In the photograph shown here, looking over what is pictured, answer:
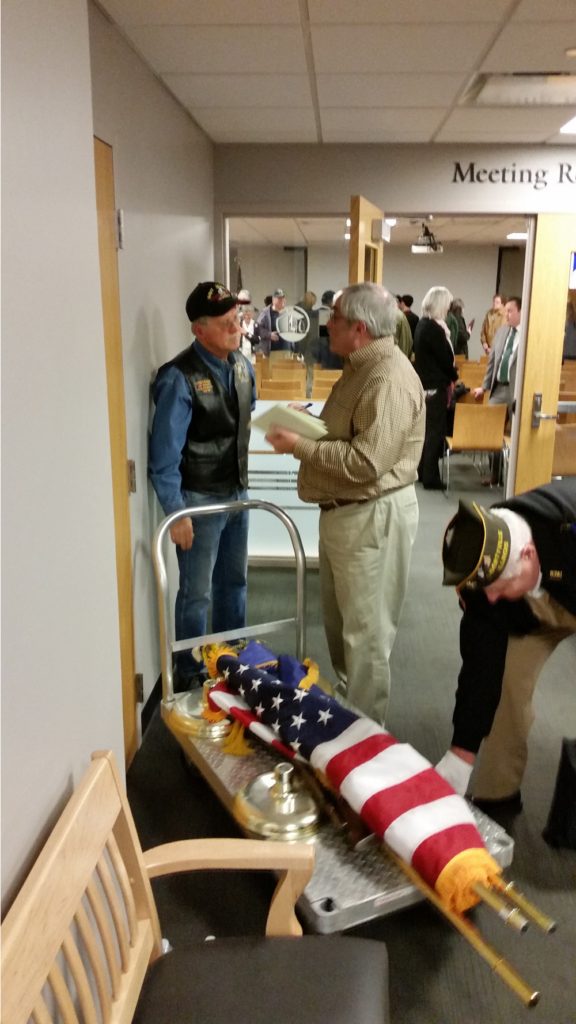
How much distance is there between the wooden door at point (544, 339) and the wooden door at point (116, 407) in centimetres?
270

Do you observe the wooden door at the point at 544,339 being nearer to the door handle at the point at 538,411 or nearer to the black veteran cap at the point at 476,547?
the door handle at the point at 538,411

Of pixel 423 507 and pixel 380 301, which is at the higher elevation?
pixel 380 301

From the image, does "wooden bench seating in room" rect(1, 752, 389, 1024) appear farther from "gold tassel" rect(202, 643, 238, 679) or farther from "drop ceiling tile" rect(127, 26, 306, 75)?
"drop ceiling tile" rect(127, 26, 306, 75)

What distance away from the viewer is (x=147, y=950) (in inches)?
52.4

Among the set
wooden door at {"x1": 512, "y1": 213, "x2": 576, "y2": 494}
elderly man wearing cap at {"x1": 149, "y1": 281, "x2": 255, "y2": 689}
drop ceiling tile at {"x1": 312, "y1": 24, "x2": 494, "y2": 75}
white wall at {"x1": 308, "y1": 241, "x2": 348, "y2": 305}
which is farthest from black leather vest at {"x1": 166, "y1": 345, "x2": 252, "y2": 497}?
white wall at {"x1": 308, "y1": 241, "x2": 348, "y2": 305}

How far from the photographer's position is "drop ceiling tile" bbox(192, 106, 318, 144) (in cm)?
338

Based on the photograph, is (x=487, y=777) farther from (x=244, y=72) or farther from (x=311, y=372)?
(x=311, y=372)

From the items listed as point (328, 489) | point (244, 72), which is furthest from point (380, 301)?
point (244, 72)

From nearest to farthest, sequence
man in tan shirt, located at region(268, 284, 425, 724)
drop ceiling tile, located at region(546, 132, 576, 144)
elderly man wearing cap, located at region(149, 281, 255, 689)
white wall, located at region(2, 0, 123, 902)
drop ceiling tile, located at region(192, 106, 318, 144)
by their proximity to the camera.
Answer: white wall, located at region(2, 0, 123, 902), man in tan shirt, located at region(268, 284, 425, 724), elderly man wearing cap, located at region(149, 281, 255, 689), drop ceiling tile, located at region(192, 106, 318, 144), drop ceiling tile, located at region(546, 132, 576, 144)

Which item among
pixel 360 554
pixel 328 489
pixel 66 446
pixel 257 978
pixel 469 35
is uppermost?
pixel 469 35

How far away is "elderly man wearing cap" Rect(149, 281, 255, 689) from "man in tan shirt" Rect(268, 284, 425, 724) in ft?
1.27

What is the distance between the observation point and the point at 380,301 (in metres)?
2.55

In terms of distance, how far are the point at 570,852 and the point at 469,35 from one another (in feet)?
8.24

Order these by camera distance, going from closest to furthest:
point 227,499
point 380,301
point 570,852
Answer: point 570,852
point 380,301
point 227,499
